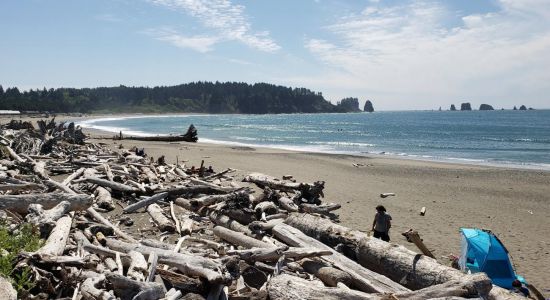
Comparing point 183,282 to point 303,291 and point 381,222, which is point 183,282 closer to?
point 303,291

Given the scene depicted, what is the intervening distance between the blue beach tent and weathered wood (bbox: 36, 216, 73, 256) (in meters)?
7.98

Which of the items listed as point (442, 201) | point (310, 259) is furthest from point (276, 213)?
point (442, 201)

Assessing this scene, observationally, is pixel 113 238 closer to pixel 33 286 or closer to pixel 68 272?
pixel 68 272

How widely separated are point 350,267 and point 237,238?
2835 mm

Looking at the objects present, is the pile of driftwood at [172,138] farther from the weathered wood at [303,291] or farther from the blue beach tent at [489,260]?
the weathered wood at [303,291]

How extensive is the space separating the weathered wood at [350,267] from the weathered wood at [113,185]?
20.2ft

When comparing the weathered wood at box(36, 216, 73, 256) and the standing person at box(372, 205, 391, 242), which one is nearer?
the weathered wood at box(36, 216, 73, 256)

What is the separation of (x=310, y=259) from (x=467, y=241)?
4.03 metres

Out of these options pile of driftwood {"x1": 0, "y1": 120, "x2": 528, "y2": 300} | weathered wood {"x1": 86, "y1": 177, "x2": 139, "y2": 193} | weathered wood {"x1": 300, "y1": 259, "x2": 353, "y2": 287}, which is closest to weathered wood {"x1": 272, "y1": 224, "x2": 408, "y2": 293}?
pile of driftwood {"x1": 0, "y1": 120, "x2": 528, "y2": 300}

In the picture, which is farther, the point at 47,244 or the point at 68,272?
Result: the point at 47,244

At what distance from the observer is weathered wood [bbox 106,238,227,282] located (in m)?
5.87

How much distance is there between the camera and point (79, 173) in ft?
47.9

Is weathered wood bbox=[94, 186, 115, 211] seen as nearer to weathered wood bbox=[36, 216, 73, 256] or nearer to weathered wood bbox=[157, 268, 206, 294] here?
weathered wood bbox=[36, 216, 73, 256]

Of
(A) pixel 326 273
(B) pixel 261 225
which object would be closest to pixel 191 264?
(A) pixel 326 273
